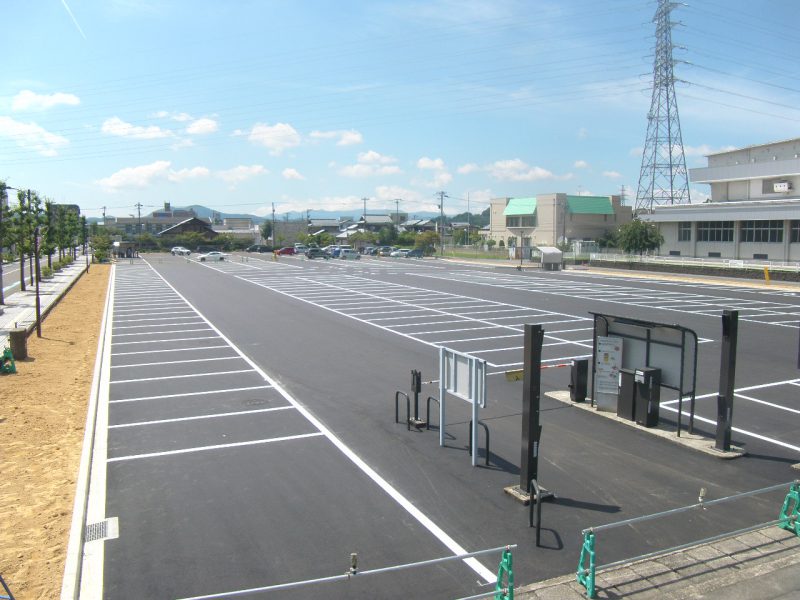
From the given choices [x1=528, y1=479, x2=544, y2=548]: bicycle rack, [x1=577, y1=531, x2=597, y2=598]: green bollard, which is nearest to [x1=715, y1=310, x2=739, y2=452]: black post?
[x1=528, y1=479, x2=544, y2=548]: bicycle rack

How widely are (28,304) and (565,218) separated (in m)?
76.7

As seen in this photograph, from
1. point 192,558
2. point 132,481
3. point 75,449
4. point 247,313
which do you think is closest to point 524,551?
point 192,558

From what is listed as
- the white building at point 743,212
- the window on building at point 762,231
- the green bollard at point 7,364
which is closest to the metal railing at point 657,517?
the green bollard at point 7,364

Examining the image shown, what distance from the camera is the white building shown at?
180 feet

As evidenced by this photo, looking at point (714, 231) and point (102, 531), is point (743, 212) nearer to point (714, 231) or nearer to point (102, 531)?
point (714, 231)

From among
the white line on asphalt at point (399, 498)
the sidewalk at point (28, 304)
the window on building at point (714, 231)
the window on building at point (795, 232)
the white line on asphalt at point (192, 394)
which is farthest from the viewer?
the window on building at point (714, 231)

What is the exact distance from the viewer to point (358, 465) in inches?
372

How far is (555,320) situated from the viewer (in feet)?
80.9

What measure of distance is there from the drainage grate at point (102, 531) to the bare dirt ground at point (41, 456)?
0.24m

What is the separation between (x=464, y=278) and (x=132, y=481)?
3923 cm

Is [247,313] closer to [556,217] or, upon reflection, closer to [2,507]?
A: [2,507]

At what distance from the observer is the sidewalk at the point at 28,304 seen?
21859 millimetres

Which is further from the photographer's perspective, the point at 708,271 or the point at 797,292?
the point at 708,271

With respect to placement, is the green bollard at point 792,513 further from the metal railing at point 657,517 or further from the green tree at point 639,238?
the green tree at point 639,238
